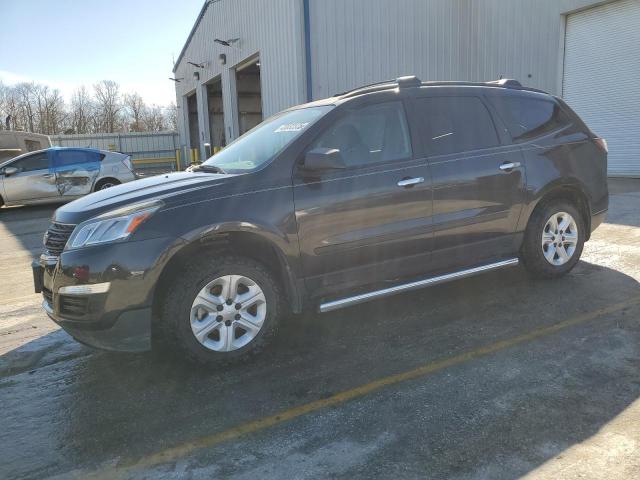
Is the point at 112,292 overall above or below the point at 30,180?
below

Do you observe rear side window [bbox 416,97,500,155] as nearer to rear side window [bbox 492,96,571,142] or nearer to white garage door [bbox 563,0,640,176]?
rear side window [bbox 492,96,571,142]

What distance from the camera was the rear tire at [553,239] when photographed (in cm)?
493

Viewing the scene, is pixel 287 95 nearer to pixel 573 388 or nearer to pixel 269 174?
pixel 269 174

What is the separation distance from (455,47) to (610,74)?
4563mm

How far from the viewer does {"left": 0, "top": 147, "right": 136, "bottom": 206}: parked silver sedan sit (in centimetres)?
1282

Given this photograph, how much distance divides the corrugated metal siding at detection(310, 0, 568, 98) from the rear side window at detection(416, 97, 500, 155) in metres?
9.85

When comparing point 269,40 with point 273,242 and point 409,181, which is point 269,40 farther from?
point 273,242

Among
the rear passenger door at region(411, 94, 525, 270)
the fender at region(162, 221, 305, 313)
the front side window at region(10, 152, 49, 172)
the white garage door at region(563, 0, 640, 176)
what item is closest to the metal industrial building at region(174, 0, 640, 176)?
the white garage door at region(563, 0, 640, 176)

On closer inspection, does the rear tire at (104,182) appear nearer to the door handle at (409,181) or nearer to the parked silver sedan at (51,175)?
the parked silver sedan at (51,175)

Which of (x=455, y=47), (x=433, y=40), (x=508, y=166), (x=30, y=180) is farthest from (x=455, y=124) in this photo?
(x=455, y=47)

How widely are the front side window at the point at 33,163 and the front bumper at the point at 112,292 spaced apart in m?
11.0

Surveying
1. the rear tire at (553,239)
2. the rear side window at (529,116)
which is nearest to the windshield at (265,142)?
the rear side window at (529,116)

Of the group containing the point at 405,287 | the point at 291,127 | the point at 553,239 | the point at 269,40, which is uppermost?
the point at 269,40

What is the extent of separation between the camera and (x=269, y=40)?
49.3 ft
